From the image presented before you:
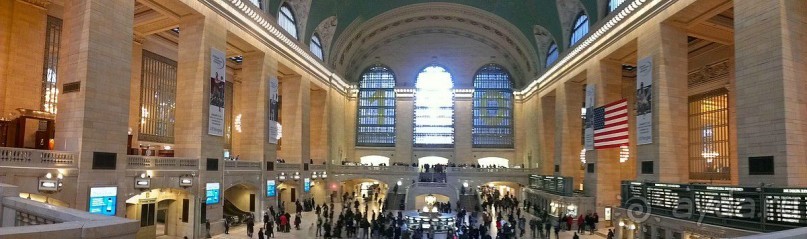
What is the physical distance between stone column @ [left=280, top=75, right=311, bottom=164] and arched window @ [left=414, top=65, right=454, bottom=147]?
18232mm

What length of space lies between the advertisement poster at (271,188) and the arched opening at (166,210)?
6.44 meters

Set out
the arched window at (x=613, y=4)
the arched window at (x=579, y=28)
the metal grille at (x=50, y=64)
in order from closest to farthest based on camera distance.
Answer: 1. the metal grille at (x=50, y=64)
2. the arched window at (x=613, y=4)
3. the arched window at (x=579, y=28)

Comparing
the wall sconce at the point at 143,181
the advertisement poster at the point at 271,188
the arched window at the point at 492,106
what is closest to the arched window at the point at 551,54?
the arched window at the point at 492,106

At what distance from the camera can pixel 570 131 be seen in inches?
1272

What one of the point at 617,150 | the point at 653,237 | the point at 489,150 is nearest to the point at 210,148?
the point at 653,237

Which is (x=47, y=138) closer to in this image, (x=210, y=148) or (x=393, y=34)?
(x=210, y=148)

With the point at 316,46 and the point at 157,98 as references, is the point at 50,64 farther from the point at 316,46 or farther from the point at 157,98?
the point at 316,46

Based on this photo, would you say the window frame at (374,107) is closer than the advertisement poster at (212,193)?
No

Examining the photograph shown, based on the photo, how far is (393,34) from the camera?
→ 1818 inches

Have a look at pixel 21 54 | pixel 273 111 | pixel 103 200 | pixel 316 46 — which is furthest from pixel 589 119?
pixel 21 54

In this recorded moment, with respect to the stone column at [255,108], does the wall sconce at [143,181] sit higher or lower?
lower

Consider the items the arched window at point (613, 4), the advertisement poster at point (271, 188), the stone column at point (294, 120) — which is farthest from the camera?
the stone column at point (294, 120)

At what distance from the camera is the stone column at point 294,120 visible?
31297 millimetres

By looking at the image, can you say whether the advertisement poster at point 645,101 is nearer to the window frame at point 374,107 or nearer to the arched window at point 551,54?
the arched window at point 551,54
